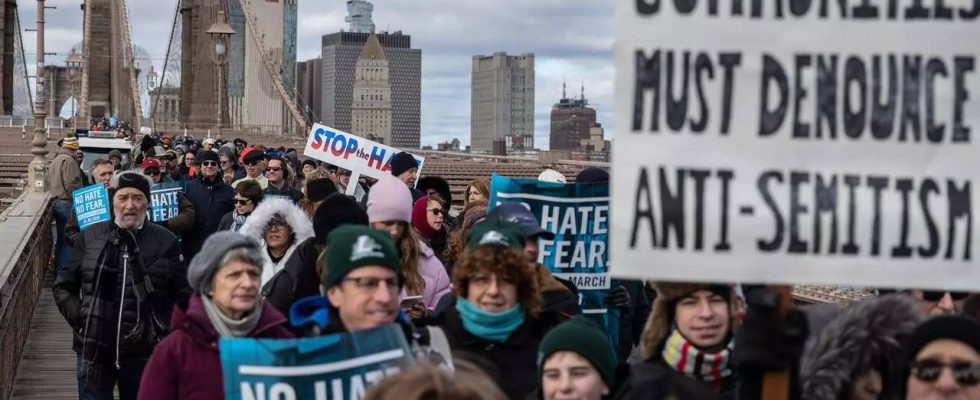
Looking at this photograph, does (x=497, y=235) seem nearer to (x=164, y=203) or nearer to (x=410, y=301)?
(x=410, y=301)

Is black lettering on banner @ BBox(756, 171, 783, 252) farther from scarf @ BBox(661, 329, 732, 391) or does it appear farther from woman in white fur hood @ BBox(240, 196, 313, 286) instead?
woman in white fur hood @ BBox(240, 196, 313, 286)

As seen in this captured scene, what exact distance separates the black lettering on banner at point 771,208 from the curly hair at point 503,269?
1783 millimetres

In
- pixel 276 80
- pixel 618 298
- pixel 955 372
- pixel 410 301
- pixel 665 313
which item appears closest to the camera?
pixel 955 372

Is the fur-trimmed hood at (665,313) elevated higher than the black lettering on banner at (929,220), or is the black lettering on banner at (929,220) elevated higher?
the black lettering on banner at (929,220)

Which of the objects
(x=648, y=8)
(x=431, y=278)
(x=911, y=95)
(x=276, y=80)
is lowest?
(x=431, y=278)

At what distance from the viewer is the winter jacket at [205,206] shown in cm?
1138

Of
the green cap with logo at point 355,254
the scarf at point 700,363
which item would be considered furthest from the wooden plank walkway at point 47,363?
the scarf at point 700,363

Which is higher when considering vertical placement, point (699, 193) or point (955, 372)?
point (699, 193)

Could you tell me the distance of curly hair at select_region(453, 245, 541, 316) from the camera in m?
4.98

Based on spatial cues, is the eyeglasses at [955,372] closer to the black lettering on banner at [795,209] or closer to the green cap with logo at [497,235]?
the black lettering on banner at [795,209]

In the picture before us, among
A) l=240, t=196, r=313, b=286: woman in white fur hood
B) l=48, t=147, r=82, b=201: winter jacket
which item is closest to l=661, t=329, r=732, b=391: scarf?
→ l=240, t=196, r=313, b=286: woman in white fur hood

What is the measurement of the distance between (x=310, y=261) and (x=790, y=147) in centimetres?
323

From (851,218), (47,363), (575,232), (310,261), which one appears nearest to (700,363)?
(851,218)

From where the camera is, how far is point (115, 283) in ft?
23.6
